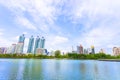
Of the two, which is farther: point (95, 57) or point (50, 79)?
point (95, 57)

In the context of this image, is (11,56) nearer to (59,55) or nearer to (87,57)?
(59,55)

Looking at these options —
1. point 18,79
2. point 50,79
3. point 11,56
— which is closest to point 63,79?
point 50,79

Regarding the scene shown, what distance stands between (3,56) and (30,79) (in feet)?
522

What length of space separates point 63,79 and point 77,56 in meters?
145

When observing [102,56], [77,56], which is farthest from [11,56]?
[102,56]

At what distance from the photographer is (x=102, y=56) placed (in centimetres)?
16475

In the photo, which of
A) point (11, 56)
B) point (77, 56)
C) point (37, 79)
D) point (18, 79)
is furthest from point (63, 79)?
point (11, 56)

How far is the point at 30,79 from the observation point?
22.1 meters

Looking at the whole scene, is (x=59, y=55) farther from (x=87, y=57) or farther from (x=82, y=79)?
(x=82, y=79)

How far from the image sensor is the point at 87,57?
163375mm

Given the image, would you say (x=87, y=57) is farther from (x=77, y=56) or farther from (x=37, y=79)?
(x=37, y=79)

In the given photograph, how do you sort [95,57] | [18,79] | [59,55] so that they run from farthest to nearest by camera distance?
[59,55], [95,57], [18,79]

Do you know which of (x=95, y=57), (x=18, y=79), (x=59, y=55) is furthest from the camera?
(x=59, y=55)

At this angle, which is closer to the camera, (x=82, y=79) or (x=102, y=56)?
(x=82, y=79)
